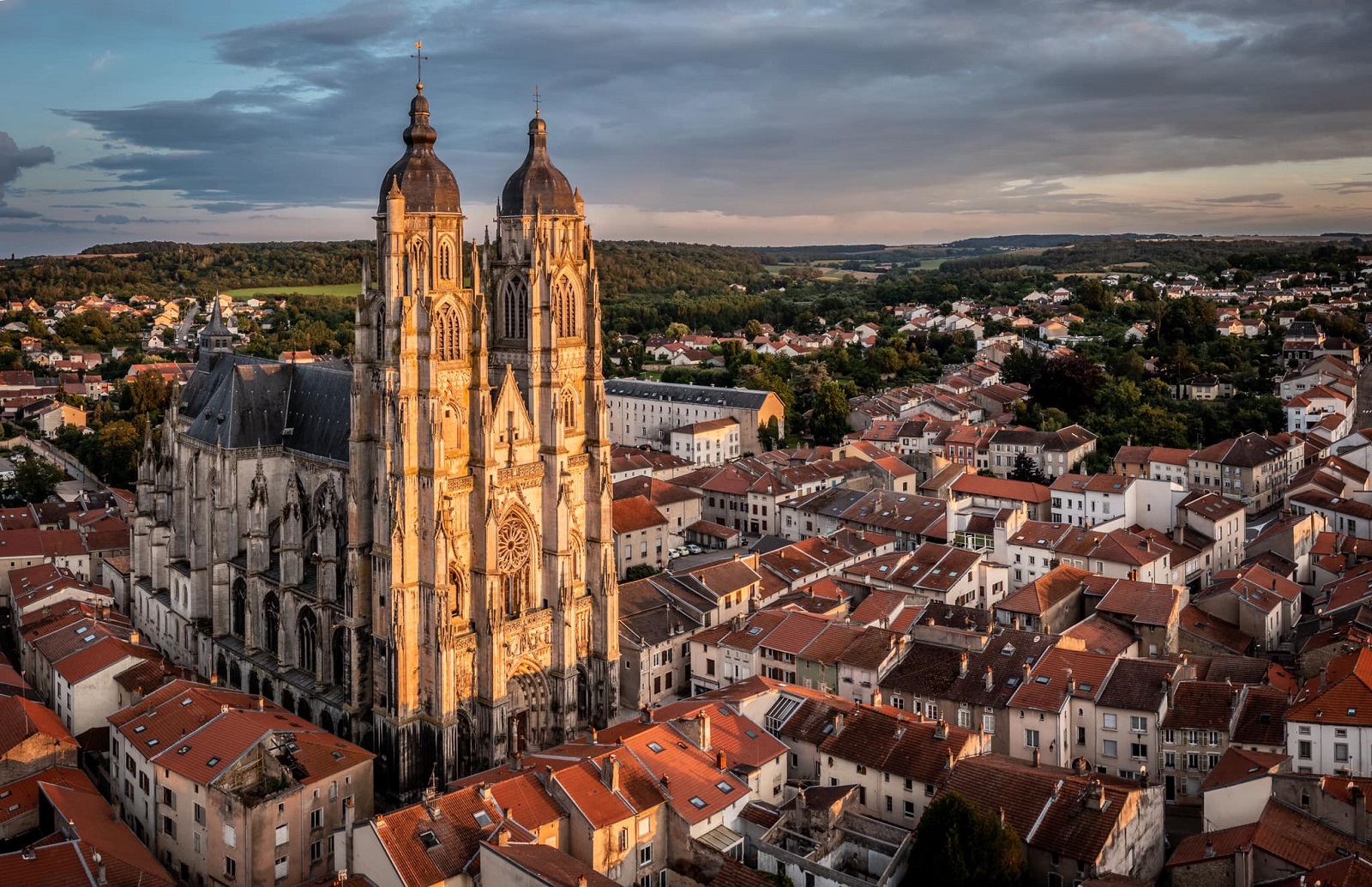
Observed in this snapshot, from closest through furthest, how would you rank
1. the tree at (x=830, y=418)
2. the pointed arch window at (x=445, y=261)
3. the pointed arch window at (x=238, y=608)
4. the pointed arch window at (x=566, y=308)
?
the pointed arch window at (x=445, y=261) < the pointed arch window at (x=566, y=308) < the pointed arch window at (x=238, y=608) < the tree at (x=830, y=418)

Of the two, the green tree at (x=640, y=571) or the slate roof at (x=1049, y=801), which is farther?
the green tree at (x=640, y=571)

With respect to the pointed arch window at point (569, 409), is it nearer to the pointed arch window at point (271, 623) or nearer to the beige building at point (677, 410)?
the pointed arch window at point (271, 623)

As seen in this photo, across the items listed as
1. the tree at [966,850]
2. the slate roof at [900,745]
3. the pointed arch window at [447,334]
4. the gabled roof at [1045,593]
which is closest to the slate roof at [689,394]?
the gabled roof at [1045,593]

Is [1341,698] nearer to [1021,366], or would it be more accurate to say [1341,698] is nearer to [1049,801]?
[1049,801]

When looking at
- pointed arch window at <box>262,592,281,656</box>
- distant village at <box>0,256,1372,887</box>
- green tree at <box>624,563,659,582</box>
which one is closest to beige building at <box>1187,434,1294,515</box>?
distant village at <box>0,256,1372,887</box>

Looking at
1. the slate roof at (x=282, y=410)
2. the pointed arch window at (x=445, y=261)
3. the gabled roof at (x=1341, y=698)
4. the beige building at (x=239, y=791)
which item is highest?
the pointed arch window at (x=445, y=261)

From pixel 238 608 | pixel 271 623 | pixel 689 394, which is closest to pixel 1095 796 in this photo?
pixel 271 623
